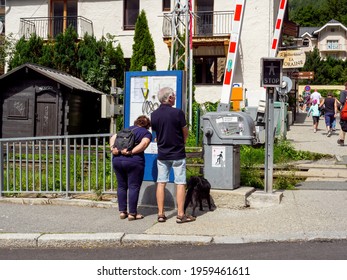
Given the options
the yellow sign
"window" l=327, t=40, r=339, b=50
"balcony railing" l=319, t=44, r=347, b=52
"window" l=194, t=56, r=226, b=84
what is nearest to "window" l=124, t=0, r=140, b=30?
"window" l=194, t=56, r=226, b=84

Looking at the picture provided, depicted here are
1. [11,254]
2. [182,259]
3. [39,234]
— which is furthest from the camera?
[39,234]

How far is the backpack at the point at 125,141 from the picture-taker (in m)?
7.80

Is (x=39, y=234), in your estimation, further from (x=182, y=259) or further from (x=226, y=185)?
(x=226, y=185)

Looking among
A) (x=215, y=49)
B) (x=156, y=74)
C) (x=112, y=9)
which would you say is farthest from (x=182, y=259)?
(x=112, y=9)

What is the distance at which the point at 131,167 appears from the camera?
779 cm

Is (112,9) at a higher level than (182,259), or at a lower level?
higher

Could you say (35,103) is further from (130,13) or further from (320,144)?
(130,13)

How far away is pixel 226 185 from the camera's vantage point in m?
8.84

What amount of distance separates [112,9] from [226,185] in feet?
64.2

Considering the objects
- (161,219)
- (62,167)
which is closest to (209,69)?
(62,167)

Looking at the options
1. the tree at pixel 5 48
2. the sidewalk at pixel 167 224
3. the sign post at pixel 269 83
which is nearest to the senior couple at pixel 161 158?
the sidewalk at pixel 167 224

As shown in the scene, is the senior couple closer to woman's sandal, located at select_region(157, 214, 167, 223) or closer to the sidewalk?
woman's sandal, located at select_region(157, 214, 167, 223)

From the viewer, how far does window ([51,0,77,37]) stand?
2728cm

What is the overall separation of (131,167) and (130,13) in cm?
2025
